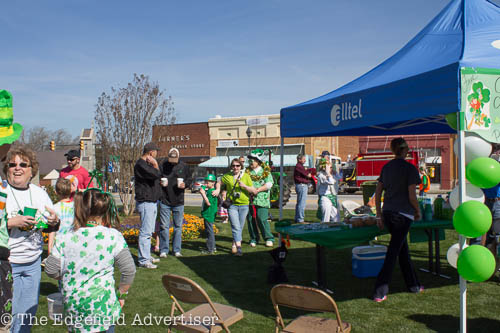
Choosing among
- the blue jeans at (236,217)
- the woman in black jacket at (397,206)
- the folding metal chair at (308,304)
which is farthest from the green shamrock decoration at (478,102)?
the blue jeans at (236,217)

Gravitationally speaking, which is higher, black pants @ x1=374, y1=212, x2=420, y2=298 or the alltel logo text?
the alltel logo text

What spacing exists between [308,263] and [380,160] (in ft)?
60.1

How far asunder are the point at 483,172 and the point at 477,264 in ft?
2.44

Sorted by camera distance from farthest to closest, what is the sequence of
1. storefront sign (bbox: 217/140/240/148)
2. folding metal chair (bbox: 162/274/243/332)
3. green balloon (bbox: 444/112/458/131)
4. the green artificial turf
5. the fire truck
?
storefront sign (bbox: 217/140/240/148) → the fire truck → the green artificial turf → green balloon (bbox: 444/112/458/131) → folding metal chair (bbox: 162/274/243/332)

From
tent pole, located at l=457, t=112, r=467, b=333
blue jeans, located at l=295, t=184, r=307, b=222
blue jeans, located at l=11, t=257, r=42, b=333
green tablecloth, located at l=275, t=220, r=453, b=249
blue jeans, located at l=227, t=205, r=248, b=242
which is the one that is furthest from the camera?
blue jeans, located at l=295, t=184, r=307, b=222

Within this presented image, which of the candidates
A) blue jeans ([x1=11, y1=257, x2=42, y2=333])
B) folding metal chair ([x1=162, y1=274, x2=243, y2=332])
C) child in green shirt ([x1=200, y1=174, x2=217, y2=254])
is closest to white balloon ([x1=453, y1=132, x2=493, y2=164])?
folding metal chair ([x1=162, y1=274, x2=243, y2=332])

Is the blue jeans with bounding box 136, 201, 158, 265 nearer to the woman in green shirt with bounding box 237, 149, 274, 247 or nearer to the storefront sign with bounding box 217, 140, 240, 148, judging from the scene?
the woman in green shirt with bounding box 237, 149, 274, 247

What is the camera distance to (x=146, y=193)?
6.57 m

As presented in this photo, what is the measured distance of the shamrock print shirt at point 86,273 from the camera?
8.36 feet

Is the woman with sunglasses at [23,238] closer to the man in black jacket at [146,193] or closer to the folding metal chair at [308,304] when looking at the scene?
the folding metal chair at [308,304]

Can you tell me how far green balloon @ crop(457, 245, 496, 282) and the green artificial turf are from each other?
3.48 feet

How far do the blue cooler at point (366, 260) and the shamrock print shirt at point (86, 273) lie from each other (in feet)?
13.9

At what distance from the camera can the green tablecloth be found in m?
5.06

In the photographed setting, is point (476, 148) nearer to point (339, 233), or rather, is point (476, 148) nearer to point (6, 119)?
point (339, 233)
